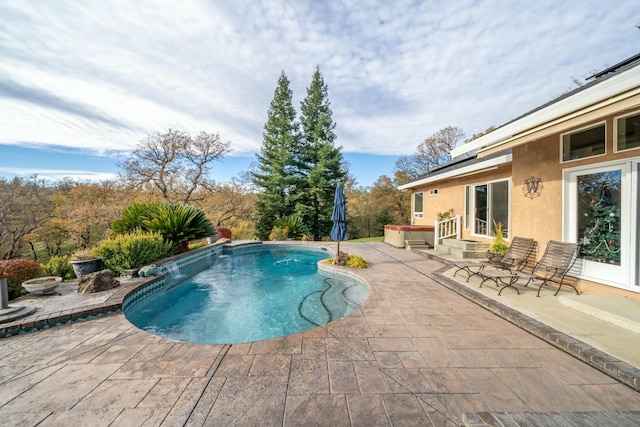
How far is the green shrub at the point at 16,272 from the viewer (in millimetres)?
5109

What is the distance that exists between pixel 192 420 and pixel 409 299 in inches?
163

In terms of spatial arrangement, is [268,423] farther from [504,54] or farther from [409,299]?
[504,54]

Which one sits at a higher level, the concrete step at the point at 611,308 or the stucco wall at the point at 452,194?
the stucco wall at the point at 452,194

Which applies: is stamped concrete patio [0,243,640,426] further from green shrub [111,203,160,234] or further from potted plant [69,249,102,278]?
green shrub [111,203,160,234]

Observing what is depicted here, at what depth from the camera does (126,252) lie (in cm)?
679

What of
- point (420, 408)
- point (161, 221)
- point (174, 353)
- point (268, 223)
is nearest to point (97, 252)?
point (161, 221)

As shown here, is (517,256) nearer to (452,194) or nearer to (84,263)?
(452,194)

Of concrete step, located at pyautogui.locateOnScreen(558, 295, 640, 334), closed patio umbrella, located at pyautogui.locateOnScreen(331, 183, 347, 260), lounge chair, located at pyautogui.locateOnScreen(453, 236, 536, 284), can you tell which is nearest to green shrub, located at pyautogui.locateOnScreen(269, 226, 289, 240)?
closed patio umbrella, located at pyautogui.locateOnScreen(331, 183, 347, 260)

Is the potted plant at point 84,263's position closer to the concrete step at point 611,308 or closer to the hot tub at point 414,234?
the concrete step at point 611,308

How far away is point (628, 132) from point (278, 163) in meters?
17.5

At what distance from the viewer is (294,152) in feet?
65.7

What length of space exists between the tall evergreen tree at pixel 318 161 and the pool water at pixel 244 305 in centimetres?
1037

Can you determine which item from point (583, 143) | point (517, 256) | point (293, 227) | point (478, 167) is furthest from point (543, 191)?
point (293, 227)

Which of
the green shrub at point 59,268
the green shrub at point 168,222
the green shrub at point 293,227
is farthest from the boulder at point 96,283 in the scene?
the green shrub at point 293,227
